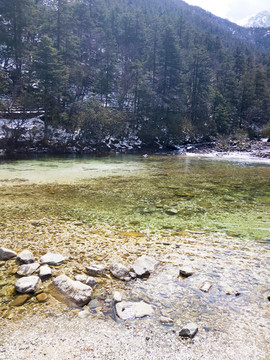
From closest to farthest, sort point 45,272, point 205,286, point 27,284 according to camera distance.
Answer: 1. point 27,284
2. point 205,286
3. point 45,272

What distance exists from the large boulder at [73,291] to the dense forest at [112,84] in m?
28.3

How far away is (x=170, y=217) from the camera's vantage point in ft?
23.3

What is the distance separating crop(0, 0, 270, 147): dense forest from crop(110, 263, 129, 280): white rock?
28.0 m

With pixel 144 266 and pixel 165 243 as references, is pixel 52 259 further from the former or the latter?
pixel 165 243

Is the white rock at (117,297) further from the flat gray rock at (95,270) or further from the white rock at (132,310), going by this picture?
the flat gray rock at (95,270)

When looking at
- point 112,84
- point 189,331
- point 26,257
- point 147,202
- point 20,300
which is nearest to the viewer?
point 189,331

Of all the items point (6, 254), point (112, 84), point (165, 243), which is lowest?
point (165, 243)

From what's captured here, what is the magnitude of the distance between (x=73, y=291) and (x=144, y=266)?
1.39 metres

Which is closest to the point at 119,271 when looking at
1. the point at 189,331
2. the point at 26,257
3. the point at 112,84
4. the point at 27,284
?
the point at 27,284

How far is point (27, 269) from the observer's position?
4.00m

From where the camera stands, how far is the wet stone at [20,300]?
323 cm

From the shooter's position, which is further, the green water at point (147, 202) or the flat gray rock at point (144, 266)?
the green water at point (147, 202)

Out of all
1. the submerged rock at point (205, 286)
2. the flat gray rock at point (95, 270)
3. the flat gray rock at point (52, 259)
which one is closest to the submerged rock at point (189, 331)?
the submerged rock at point (205, 286)

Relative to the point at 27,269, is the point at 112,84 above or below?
above
